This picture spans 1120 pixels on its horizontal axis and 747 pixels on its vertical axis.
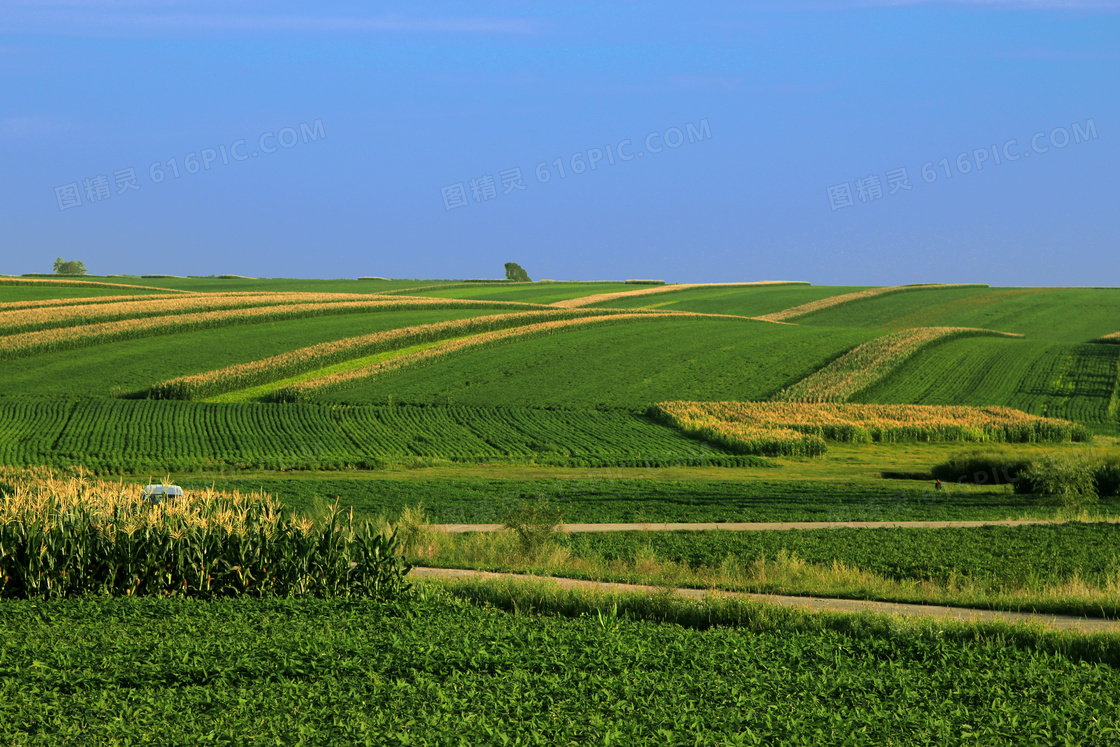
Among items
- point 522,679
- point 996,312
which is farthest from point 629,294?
point 522,679

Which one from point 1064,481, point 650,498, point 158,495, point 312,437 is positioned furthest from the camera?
point 312,437

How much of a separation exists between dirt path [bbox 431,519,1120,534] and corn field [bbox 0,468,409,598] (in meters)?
11.1

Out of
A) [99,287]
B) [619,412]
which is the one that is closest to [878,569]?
[619,412]

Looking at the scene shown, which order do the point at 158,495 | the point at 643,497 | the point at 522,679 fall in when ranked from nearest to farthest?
the point at 522,679 < the point at 158,495 < the point at 643,497

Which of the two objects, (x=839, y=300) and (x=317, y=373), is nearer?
(x=317, y=373)

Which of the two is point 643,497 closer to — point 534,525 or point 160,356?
point 534,525

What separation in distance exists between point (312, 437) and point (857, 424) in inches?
1180

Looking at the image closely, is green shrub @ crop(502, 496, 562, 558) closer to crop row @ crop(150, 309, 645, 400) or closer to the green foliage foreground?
the green foliage foreground

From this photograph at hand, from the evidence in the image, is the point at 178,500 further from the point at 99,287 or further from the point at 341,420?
→ the point at 99,287

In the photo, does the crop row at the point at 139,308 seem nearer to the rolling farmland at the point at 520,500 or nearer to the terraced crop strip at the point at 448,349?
the rolling farmland at the point at 520,500

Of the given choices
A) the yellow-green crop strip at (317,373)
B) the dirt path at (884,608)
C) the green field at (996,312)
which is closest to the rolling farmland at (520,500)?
the yellow-green crop strip at (317,373)

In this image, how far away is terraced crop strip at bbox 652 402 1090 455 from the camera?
4766 cm

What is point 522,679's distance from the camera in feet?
31.4

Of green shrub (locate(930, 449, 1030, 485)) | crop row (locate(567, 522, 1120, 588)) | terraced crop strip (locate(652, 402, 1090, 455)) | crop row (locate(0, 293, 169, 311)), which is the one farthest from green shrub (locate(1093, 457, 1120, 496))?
crop row (locate(0, 293, 169, 311))
